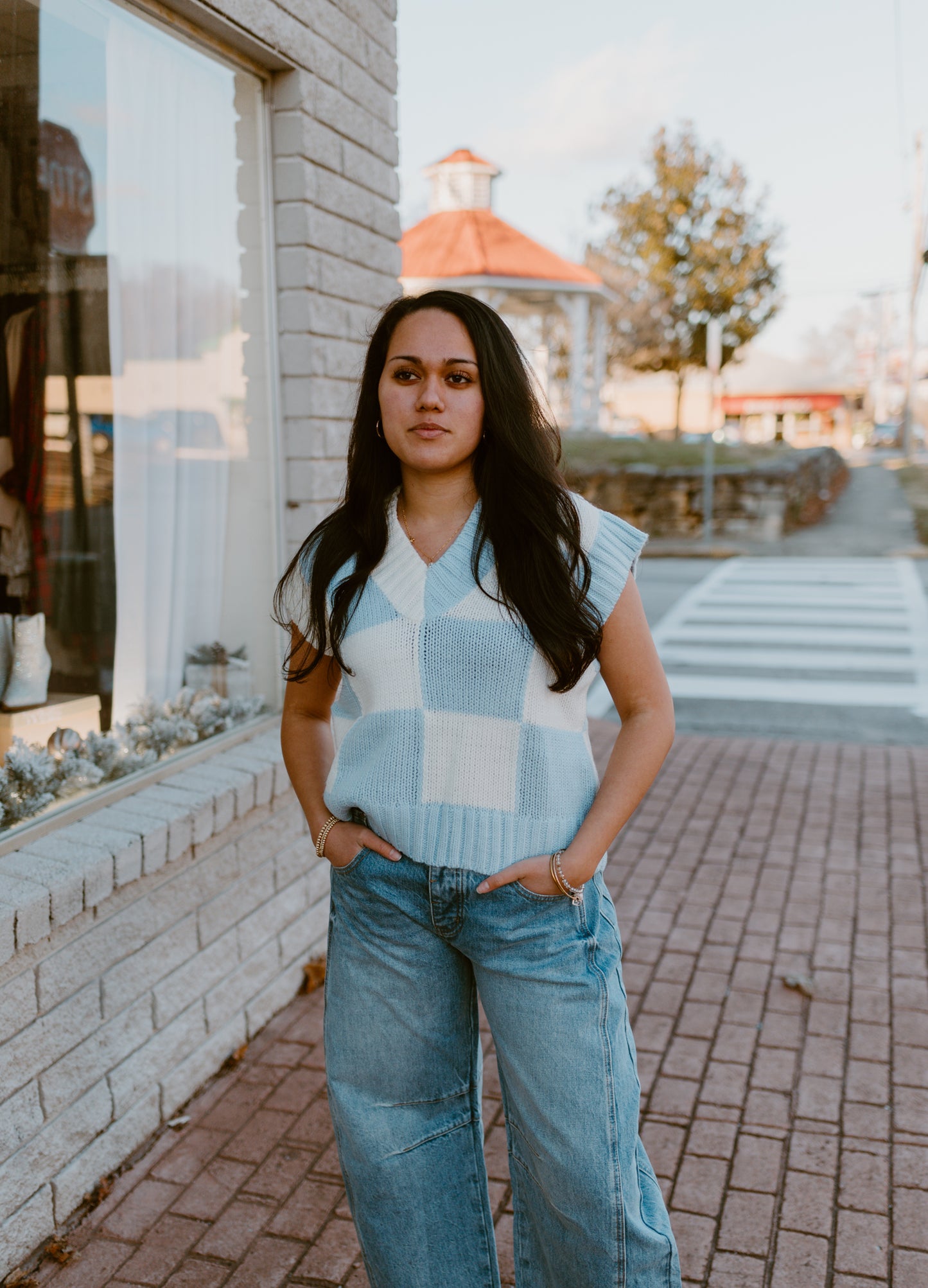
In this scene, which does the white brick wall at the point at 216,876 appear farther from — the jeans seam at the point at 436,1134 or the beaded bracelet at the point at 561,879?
the beaded bracelet at the point at 561,879

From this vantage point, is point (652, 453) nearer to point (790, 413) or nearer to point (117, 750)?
point (117, 750)

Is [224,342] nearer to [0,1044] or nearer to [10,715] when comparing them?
[10,715]

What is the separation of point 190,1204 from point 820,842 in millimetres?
3449

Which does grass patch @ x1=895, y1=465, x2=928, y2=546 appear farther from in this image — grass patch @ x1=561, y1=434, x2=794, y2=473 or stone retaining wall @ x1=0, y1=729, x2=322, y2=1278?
stone retaining wall @ x1=0, y1=729, x2=322, y2=1278

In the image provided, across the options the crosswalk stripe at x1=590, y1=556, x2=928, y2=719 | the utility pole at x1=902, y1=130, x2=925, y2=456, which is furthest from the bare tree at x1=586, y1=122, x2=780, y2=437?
the crosswalk stripe at x1=590, y1=556, x2=928, y2=719

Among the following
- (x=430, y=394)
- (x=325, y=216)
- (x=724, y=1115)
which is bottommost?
(x=724, y=1115)

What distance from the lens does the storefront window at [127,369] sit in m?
2.92

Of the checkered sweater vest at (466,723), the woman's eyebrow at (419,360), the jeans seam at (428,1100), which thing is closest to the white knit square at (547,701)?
the checkered sweater vest at (466,723)

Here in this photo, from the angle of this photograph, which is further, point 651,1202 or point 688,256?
point 688,256

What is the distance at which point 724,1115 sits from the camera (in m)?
3.12

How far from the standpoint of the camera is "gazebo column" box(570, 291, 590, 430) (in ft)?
76.0

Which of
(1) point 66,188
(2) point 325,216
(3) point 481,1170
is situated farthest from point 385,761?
(2) point 325,216

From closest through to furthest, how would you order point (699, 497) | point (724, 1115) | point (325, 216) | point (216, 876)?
1. point (724, 1115)
2. point (216, 876)
3. point (325, 216)
4. point (699, 497)

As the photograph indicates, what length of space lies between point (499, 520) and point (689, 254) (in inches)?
1257
